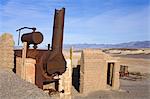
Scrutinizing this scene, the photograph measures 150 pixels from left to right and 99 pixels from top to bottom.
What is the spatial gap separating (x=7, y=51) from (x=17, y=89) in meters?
4.46

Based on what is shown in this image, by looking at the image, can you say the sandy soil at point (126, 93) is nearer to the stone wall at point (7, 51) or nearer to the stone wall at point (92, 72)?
the stone wall at point (92, 72)

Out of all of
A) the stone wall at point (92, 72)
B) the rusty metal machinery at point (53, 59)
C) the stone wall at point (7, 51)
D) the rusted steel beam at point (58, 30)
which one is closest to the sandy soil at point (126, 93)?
the stone wall at point (92, 72)

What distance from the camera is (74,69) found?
24875 mm

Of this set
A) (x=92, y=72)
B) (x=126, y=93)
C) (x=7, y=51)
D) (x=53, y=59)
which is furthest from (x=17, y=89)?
(x=126, y=93)

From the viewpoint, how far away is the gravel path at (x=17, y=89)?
1171 cm

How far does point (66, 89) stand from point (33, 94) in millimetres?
3693

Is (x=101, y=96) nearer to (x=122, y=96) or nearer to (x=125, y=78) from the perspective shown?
(x=122, y=96)

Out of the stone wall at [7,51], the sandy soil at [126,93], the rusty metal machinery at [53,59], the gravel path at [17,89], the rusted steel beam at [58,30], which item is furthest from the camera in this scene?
the sandy soil at [126,93]

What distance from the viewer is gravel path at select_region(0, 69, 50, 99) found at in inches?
461

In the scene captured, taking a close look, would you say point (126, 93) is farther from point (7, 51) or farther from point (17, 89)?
point (17, 89)

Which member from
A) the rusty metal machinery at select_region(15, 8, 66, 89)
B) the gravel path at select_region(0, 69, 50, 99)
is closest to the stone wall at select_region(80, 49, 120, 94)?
the gravel path at select_region(0, 69, 50, 99)

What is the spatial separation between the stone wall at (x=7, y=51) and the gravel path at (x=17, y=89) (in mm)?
2467

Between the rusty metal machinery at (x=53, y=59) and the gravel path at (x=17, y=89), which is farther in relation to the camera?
the rusty metal machinery at (x=53, y=59)

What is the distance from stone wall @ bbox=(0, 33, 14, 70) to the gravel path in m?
2.47
